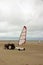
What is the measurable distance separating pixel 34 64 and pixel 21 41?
697 inches

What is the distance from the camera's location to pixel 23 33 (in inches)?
1469

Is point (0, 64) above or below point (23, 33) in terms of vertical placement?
below

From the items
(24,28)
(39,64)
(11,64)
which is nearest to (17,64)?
(11,64)

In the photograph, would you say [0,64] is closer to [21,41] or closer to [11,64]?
[11,64]

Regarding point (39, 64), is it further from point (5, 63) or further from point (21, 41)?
point (21, 41)

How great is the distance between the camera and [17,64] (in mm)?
19797

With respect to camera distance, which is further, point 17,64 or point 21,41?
point 21,41

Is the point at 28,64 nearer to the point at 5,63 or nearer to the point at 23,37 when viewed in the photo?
the point at 5,63

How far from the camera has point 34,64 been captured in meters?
19.9

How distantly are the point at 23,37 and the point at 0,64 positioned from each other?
696 inches

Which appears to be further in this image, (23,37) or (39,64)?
(23,37)

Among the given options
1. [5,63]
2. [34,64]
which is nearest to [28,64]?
[34,64]

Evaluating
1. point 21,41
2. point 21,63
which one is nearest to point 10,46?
A: point 21,41

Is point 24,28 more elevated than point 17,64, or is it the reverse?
point 24,28
